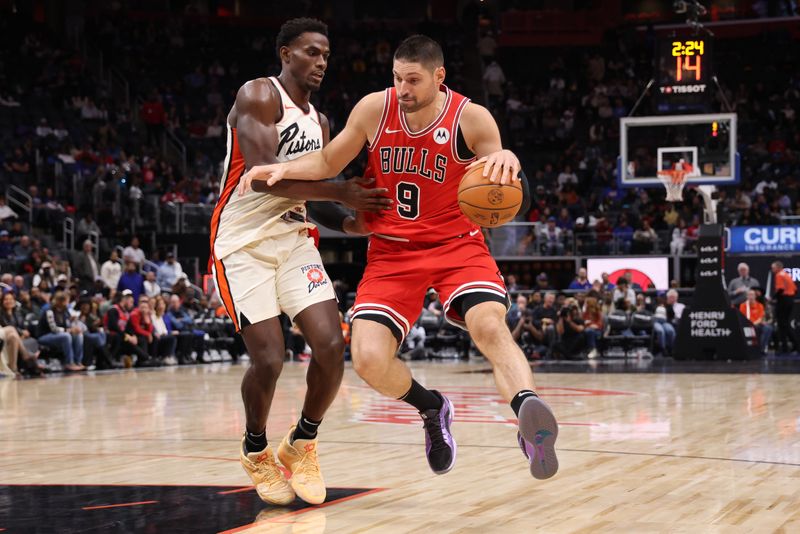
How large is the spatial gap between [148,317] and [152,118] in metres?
10.3

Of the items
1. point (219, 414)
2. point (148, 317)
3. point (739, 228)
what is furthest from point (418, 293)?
point (739, 228)

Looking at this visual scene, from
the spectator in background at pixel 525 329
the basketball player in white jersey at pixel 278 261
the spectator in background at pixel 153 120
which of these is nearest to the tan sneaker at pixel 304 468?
the basketball player in white jersey at pixel 278 261

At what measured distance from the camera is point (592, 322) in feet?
57.5

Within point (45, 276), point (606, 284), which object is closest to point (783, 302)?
point (606, 284)

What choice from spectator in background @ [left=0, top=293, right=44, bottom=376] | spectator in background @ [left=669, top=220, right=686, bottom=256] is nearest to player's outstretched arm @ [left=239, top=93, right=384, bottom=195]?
spectator in background @ [left=0, top=293, right=44, bottom=376]

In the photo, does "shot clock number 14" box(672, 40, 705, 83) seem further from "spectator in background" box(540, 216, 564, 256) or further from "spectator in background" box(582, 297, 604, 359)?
"spectator in background" box(540, 216, 564, 256)

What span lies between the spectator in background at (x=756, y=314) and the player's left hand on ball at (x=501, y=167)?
1422 cm

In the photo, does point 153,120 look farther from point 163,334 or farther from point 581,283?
point 581,283

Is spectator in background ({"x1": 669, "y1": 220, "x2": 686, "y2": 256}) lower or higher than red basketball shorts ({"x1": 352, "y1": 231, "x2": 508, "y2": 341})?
lower

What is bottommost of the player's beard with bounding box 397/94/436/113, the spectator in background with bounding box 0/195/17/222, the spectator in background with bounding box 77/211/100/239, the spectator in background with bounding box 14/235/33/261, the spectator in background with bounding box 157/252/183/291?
the spectator in background with bounding box 157/252/183/291

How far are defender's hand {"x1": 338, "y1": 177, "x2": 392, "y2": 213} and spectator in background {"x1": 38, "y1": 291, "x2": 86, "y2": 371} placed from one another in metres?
10.6

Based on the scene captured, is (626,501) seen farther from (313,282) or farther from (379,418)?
(379,418)

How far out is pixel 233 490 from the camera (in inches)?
197

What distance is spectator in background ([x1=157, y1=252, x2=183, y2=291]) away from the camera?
1892 cm
